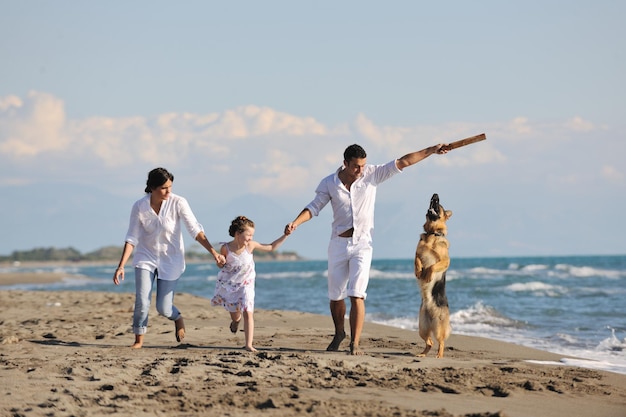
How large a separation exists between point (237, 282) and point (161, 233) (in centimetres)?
92

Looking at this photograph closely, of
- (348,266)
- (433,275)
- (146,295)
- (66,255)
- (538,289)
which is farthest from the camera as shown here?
(66,255)

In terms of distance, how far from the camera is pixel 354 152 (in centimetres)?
786

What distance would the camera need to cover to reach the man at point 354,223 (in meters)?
7.91

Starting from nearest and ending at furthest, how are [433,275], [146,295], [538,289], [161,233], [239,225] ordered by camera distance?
[433,275], [239,225], [161,233], [146,295], [538,289]

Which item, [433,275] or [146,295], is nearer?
[433,275]

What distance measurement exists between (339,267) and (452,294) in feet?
52.4

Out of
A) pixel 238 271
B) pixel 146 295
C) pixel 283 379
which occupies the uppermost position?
pixel 238 271

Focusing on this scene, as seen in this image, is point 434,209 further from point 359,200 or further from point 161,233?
point 161,233

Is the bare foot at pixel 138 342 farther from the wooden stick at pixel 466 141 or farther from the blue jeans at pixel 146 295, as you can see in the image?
the wooden stick at pixel 466 141

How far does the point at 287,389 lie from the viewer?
5.95m

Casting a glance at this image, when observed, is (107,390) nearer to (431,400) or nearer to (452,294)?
(431,400)

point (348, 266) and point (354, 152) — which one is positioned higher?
point (354, 152)

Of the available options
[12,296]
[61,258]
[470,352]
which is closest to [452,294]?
[12,296]

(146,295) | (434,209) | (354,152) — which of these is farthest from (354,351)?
(146,295)
